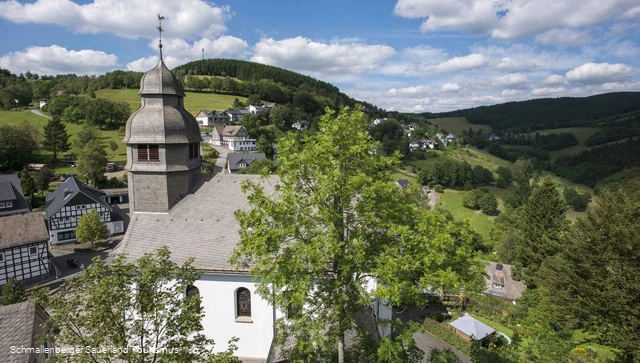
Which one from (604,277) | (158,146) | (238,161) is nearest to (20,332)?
(158,146)

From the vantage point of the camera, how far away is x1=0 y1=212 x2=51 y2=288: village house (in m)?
33.9

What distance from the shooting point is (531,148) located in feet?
600

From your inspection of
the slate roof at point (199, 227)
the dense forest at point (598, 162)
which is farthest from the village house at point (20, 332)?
the dense forest at point (598, 162)

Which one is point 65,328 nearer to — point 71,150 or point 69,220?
point 69,220

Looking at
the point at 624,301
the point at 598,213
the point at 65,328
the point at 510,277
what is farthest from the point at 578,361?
the point at 65,328

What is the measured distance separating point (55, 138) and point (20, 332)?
263 feet

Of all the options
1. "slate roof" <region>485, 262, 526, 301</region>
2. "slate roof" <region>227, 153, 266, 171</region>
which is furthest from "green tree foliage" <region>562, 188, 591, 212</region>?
"slate roof" <region>227, 153, 266, 171</region>

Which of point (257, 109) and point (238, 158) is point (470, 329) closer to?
point (238, 158)

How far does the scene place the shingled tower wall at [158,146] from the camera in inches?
750

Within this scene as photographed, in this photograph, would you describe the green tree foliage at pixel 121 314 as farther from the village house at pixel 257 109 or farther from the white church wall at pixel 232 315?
the village house at pixel 257 109

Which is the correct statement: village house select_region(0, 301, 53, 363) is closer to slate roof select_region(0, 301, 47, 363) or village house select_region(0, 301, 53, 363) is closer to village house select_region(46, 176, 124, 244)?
slate roof select_region(0, 301, 47, 363)

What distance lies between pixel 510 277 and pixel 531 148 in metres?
171

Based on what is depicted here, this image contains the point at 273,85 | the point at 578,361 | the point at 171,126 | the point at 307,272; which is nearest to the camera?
the point at 307,272

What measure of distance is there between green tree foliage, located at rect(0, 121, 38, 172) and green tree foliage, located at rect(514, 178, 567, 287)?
84.3 metres
